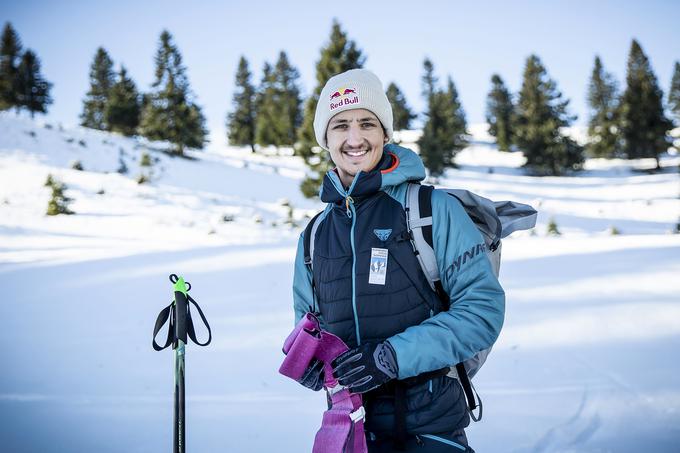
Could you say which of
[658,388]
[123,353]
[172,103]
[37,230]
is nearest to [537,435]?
[658,388]

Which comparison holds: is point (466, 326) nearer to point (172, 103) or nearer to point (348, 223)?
point (348, 223)

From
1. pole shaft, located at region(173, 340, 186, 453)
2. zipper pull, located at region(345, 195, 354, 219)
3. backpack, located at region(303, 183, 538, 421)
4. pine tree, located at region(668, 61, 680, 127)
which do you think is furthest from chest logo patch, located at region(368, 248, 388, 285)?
pine tree, located at region(668, 61, 680, 127)

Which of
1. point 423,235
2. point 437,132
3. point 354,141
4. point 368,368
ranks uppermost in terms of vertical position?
point 437,132

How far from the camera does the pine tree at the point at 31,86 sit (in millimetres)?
37000

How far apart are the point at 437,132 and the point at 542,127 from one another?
856cm

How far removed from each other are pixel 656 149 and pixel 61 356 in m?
41.1

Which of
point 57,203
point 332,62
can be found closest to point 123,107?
point 332,62

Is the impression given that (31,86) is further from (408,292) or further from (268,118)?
(408,292)

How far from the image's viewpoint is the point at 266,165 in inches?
1138

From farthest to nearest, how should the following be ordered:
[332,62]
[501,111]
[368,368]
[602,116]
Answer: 1. [501,111]
2. [602,116]
3. [332,62]
4. [368,368]

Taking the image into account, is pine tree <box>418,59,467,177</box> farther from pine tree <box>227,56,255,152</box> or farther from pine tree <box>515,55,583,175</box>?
pine tree <box>227,56,255,152</box>

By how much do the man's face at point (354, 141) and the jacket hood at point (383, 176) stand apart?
0.05 meters

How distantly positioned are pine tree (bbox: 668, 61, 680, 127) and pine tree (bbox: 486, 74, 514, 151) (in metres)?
16.6

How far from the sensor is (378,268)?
174cm
